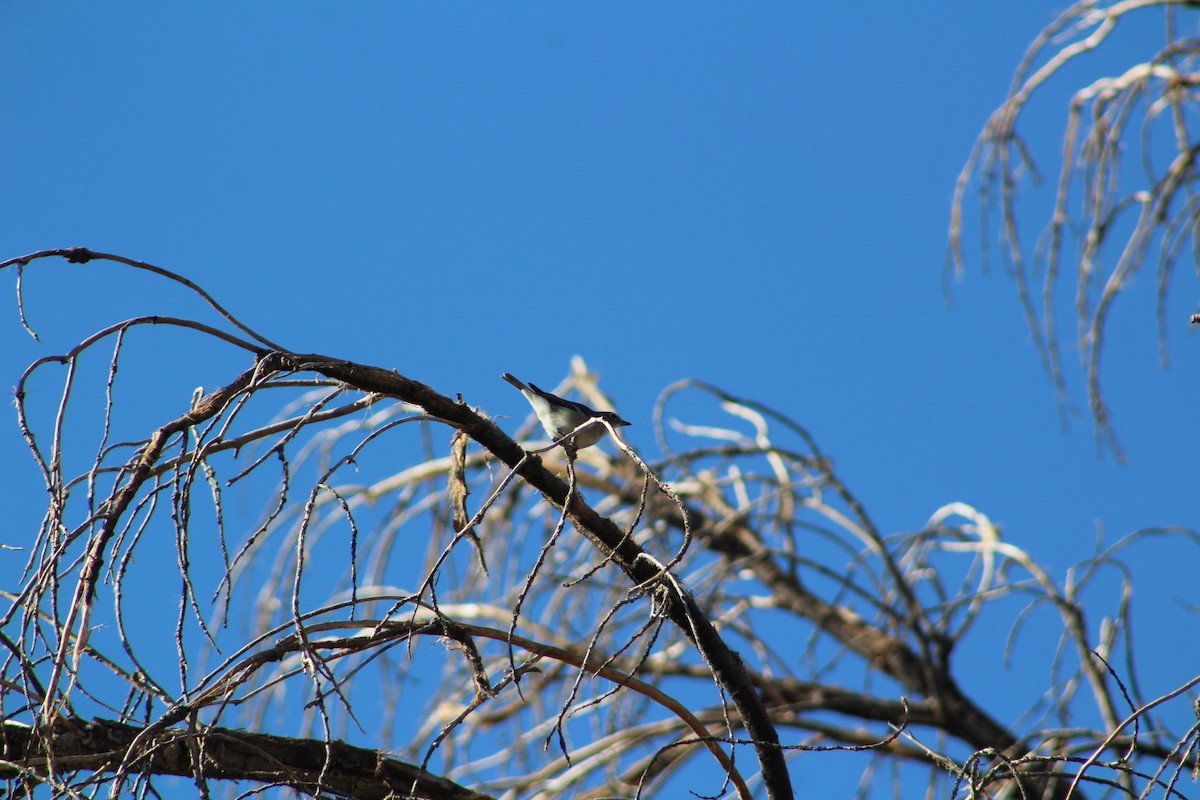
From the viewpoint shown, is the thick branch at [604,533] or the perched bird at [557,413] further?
the perched bird at [557,413]

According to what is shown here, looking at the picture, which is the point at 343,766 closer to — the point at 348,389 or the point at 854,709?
the point at 348,389

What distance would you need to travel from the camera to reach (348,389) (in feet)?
7.62

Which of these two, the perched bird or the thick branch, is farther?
the perched bird

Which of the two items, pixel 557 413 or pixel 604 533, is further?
pixel 557 413

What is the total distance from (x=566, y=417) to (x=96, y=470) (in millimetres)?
2601

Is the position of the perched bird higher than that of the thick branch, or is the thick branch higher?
the perched bird

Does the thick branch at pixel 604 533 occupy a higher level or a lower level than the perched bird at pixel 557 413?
lower

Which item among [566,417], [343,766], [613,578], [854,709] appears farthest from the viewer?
[854,709]

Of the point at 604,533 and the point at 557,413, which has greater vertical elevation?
the point at 557,413

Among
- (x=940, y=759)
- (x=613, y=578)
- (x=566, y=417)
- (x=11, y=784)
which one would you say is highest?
(x=566, y=417)

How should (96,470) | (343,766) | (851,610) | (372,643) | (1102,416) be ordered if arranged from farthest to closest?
(851,610)
(1102,416)
(343,766)
(372,643)
(96,470)

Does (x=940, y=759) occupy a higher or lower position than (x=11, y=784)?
lower

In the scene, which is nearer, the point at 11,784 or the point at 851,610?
the point at 11,784

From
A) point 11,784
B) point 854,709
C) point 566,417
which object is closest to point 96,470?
point 11,784
